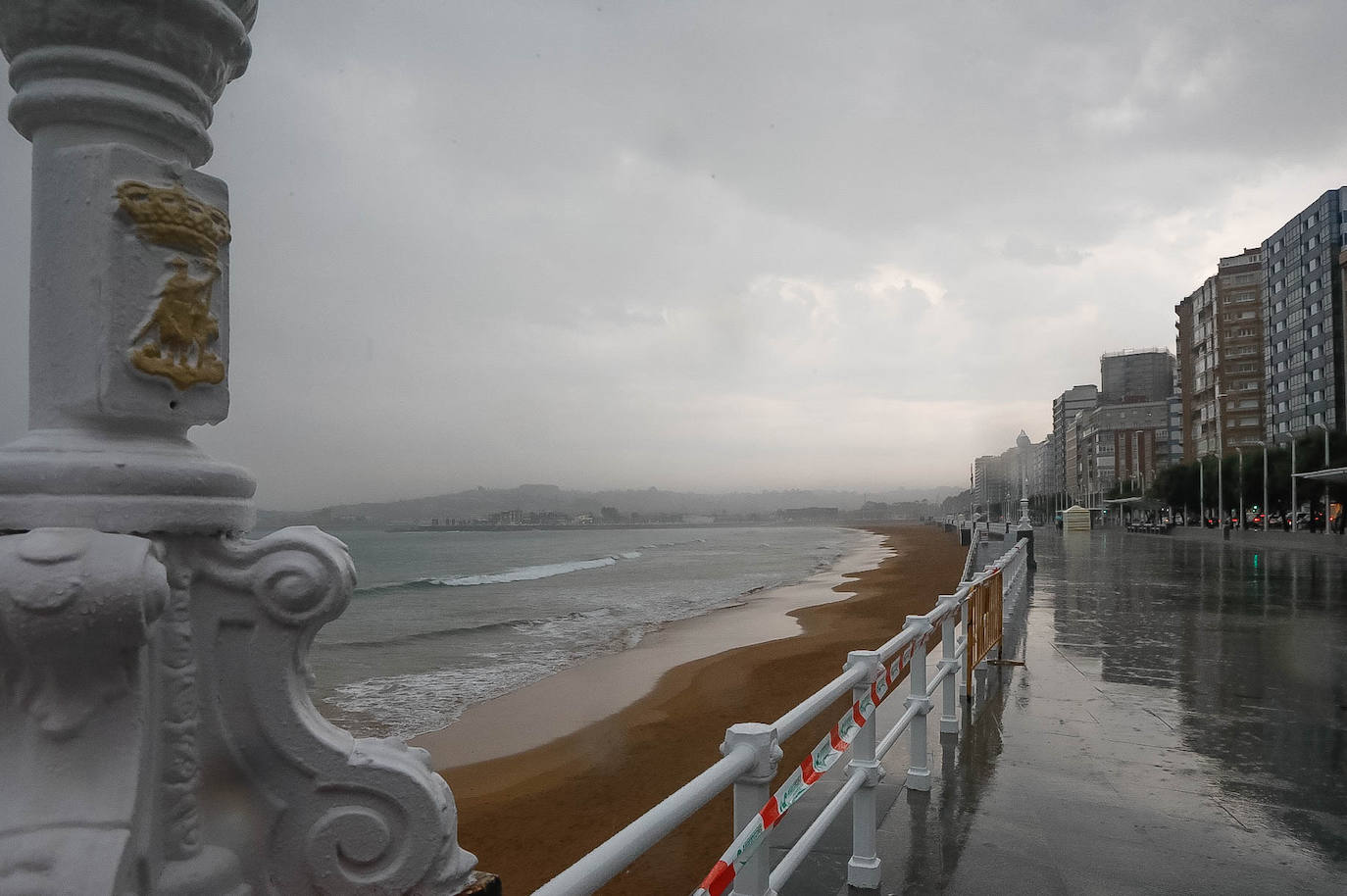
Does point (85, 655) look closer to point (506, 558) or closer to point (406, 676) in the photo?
point (406, 676)

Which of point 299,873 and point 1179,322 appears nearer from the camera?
point 299,873

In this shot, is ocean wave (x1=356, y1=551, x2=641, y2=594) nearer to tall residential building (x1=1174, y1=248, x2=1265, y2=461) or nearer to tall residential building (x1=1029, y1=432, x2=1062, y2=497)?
tall residential building (x1=1174, y1=248, x2=1265, y2=461)

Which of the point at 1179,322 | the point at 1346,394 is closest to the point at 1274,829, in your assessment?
the point at 1346,394

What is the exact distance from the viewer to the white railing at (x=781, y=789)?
1.65m

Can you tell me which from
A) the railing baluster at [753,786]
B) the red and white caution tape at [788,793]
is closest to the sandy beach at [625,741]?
the red and white caution tape at [788,793]

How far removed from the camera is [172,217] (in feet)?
5.53

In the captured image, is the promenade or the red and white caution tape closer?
the red and white caution tape

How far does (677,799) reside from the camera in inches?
73.6

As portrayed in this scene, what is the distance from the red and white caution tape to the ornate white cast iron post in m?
0.59

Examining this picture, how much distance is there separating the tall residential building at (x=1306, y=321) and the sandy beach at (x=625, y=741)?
211 ft

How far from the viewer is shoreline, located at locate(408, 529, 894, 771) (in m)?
11.5

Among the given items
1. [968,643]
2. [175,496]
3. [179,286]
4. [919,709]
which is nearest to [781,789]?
[175,496]

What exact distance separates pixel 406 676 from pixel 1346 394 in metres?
75.2

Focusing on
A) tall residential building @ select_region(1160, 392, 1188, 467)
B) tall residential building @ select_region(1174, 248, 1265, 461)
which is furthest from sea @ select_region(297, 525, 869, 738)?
tall residential building @ select_region(1160, 392, 1188, 467)
